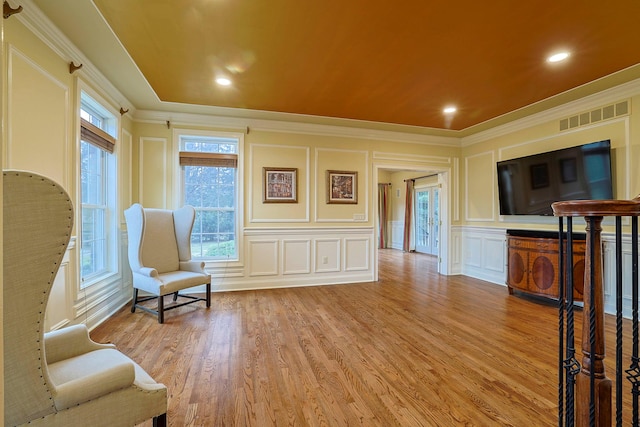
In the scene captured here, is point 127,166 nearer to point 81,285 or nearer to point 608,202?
point 81,285

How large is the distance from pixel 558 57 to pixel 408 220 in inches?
263

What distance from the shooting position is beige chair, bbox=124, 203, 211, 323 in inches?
126

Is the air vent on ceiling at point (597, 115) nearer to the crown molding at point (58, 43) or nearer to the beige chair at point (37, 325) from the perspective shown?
the beige chair at point (37, 325)

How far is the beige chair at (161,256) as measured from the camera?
3.20 metres

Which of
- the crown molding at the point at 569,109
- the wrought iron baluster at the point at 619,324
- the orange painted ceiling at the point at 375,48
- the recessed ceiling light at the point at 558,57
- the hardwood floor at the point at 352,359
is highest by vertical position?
the orange painted ceiling at the point at 375,48

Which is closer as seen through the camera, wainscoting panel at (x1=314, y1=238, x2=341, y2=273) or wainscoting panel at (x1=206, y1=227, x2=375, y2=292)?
wainscoting panel at (x1=206, y1=227, x2=375, y2=292)

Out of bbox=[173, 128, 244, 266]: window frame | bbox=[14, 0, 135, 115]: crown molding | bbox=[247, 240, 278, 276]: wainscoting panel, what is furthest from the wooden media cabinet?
bbox=[14, 0, 135, 115]: crown molding

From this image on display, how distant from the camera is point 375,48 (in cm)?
256

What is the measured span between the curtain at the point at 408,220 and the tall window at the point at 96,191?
7533 mm

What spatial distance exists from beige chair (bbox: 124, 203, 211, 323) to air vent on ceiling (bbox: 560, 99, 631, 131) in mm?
4867

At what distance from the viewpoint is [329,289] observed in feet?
14.8

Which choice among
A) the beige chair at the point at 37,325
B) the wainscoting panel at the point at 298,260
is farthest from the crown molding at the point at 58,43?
the wainscoting panel at the point at 298,260

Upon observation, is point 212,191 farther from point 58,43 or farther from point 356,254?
point 356,254

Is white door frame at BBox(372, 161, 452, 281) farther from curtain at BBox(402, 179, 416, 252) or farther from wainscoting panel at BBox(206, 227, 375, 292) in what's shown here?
curtain at BBox(402, 179, 416, 252)
